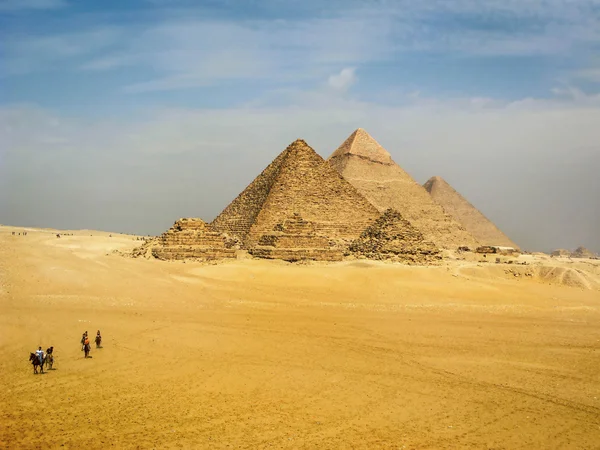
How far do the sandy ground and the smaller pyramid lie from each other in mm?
6601

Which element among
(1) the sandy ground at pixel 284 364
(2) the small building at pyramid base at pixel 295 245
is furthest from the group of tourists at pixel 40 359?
(2) the small building at pyramid base at pixel 295 245

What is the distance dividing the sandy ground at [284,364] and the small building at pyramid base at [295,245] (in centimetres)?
588

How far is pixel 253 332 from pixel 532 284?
15451 millimetres

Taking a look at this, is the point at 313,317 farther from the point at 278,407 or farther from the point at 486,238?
the point at 486,238

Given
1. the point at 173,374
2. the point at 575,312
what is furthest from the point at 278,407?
the point at 575,312

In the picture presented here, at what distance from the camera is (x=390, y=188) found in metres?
51.6

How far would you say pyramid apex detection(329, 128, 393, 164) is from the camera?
52469 millimetres

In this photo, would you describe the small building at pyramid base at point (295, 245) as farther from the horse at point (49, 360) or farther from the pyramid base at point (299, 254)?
the horse at point (49, 360)

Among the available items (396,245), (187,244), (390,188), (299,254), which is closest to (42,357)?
(187,244)

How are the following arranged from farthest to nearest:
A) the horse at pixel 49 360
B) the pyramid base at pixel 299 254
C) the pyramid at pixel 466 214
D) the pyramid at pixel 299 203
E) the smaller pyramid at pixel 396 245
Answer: the pyramid at pixel 466 214 → the pyramid at pixel 299 203 → the smaller pyramid at pixel 396 245 → the pyramid base at pixel 299 254 → the horse at pixel 49 360

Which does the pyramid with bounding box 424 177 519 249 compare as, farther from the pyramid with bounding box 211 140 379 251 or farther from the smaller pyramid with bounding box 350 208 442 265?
the smaller pyramid with bounding box 350 208 442 265

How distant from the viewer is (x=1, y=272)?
19297 mm

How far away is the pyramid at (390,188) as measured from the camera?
49.9 m

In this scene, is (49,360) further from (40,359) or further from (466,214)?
(466,214)
